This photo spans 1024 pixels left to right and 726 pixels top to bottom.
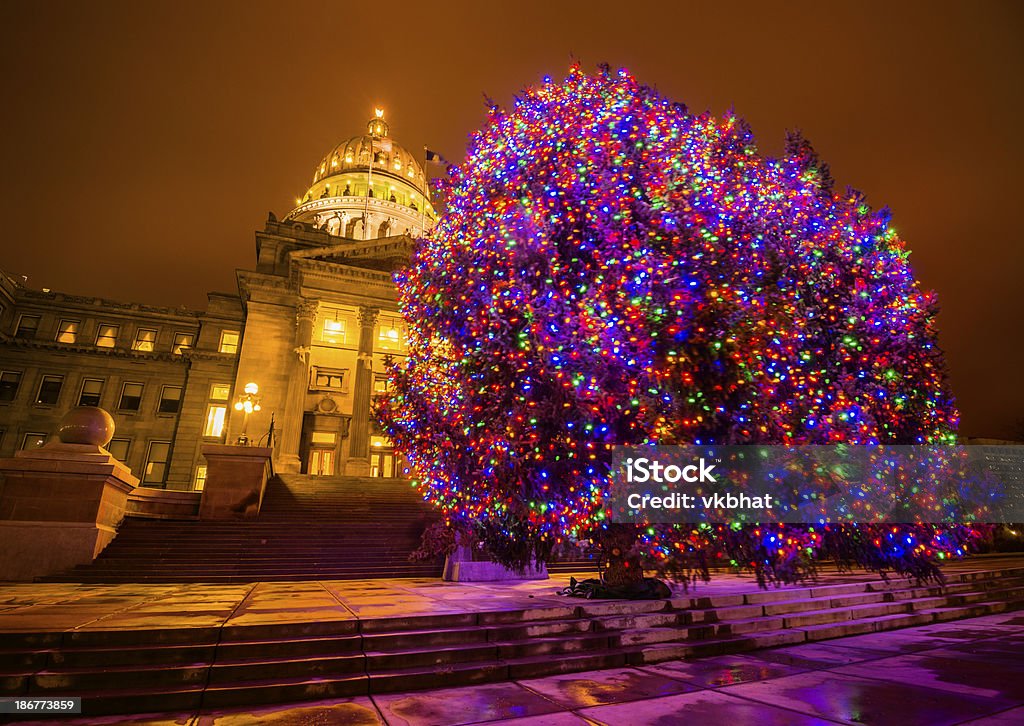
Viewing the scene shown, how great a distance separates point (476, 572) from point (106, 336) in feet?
143

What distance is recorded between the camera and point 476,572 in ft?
42.2

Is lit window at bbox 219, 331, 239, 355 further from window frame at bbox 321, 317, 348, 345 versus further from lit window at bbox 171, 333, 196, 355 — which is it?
window frame at bbox 321, 317, 348, 345

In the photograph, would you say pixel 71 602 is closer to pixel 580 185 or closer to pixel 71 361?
pixel 580 185

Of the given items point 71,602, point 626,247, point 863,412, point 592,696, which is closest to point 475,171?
point 626,247

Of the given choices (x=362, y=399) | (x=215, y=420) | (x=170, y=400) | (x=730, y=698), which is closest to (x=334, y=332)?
(x=362, y=399)

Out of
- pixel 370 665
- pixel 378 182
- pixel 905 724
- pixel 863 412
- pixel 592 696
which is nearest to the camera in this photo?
pixel 905 724

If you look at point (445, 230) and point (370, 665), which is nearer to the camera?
point (370, 665)

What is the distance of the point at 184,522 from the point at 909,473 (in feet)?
62.7

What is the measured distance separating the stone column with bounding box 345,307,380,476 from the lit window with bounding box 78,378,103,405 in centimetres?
2157

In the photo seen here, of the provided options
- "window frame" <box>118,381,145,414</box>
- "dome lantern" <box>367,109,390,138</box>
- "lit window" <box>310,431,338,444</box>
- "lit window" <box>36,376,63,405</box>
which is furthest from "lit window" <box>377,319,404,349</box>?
"dome lantern" <box>367,109,390,138</box>

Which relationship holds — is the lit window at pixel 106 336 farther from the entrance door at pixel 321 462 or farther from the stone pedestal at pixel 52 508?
the stone pedestal at pixel 52 508

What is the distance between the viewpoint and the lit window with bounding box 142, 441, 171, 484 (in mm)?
38375

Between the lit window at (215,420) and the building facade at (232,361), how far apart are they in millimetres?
98

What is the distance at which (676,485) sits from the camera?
7.96 metres
